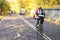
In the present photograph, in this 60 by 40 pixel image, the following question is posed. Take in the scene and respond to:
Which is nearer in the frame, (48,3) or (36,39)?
(36,39)

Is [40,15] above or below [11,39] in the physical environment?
above

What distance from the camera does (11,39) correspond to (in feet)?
40.4

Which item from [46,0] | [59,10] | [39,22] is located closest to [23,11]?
[46,0]

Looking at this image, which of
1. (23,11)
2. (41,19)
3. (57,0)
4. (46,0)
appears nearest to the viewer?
(41,19)

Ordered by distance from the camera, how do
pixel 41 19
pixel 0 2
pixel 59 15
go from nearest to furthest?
1. pixel 41 19
2. pixel 59 15
3. pixel 0 2

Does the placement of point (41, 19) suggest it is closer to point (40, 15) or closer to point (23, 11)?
point (40, 15)

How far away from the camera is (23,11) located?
325 feet

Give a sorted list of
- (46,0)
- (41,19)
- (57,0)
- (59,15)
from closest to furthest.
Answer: (41,19) → (59,15) → (57,0) → (46,0)

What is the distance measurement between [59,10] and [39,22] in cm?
1869

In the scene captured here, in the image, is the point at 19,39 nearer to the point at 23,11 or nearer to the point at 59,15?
the point at 59,15

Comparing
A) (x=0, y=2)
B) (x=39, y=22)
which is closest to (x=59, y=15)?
(x=39, y=22)

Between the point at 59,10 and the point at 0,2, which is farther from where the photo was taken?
the point at 0,2

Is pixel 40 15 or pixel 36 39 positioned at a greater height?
pixel 40 15

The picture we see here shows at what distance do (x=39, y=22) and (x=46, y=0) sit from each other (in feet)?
135
